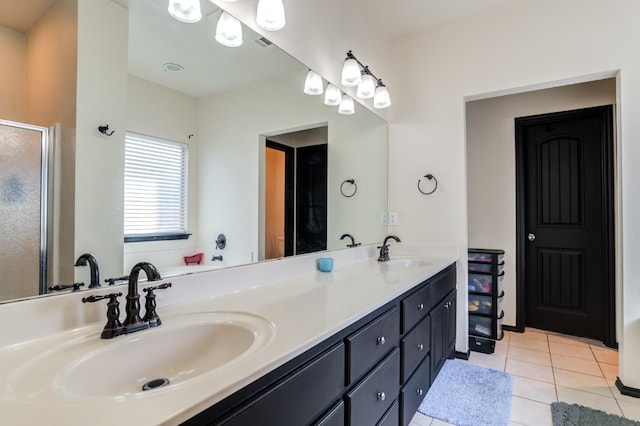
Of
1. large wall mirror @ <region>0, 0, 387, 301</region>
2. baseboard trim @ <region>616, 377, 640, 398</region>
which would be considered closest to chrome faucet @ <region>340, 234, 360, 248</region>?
large wall mirror @ <region>0, 0, 387, 301</region>

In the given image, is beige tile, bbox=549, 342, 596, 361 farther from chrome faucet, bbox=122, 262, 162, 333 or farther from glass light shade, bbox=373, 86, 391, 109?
chrome faucet, bbox=122, 262, 162, 333

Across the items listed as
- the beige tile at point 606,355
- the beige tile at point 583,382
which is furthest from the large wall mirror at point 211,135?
the beige tile at point 606,355

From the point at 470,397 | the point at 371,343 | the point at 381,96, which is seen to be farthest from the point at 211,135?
the point at 470,397

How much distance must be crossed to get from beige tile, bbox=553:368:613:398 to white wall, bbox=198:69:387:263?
177cm

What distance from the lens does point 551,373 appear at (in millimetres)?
2393

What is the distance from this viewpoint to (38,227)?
0.91 metres

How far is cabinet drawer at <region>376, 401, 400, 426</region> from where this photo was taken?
1.33 m

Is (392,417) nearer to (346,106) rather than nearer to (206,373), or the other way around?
(206,373)

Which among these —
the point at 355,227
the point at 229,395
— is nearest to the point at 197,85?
the point at 229,395

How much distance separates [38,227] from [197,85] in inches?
31.7

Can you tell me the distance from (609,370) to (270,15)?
3.32 meters

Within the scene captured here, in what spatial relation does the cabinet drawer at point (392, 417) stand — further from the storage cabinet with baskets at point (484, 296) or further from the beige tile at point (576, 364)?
the beige tile at point (576, 364)

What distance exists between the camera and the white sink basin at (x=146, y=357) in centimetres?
70

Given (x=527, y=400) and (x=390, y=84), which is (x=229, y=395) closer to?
(x=527, y=400)
